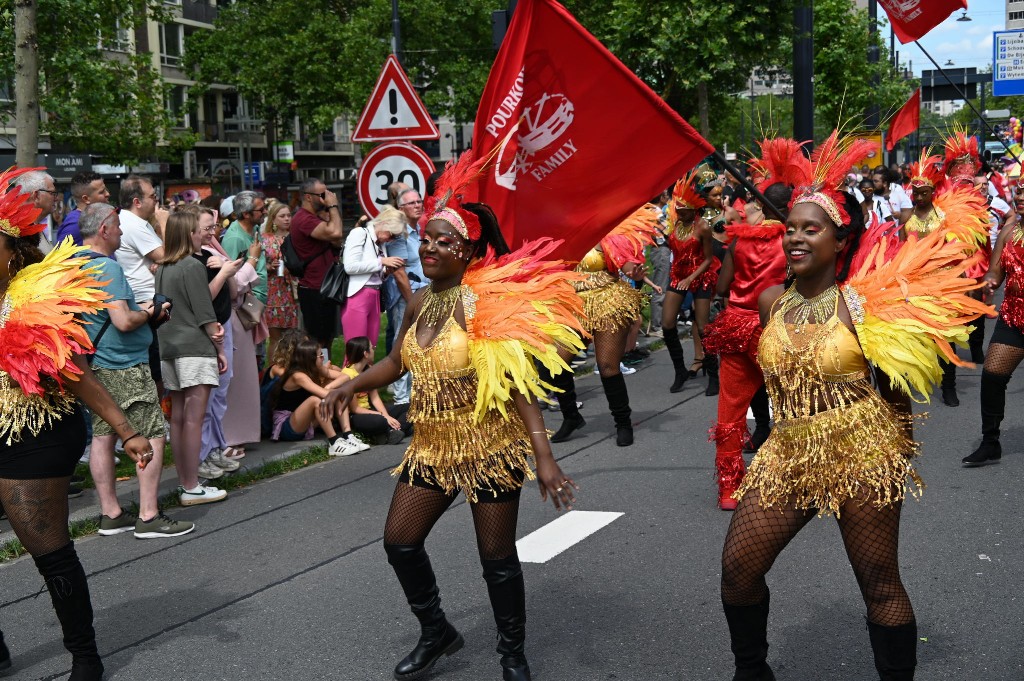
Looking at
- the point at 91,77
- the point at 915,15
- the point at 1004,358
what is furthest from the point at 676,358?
the point at 91,77

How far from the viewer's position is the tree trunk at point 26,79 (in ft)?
32.2

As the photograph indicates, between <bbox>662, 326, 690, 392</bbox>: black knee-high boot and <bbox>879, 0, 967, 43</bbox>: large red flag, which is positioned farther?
<bbox>662, 326, 690, 392</bbox>: black knee-high boot

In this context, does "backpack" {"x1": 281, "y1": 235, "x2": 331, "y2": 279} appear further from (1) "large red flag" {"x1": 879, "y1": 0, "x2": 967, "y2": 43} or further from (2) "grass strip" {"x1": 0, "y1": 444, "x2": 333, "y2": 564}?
(1) "large red flag" {"x1": 879, "y1": 0, "x2": 967, "y2": 43}

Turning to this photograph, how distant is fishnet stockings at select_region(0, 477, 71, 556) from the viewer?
434cm

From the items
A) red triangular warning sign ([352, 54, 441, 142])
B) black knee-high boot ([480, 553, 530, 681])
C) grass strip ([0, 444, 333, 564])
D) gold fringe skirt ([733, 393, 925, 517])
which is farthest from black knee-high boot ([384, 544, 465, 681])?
red triangular warning sign ([352, 54, 441, 142])

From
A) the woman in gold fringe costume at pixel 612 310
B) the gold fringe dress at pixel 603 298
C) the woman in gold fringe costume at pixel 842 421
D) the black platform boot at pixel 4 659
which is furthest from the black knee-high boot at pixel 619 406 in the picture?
the black platform boot at pixel 4 659

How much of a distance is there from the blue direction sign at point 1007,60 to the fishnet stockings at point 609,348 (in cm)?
2558

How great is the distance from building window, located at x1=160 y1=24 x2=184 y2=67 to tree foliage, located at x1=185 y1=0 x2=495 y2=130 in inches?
414

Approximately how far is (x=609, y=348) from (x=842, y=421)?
4822 mm

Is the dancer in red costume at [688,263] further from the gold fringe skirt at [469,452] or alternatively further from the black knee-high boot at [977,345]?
the gold fringe skirt at [469,452]

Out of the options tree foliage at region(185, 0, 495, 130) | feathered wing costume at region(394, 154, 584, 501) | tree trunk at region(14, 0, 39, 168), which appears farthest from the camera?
tree foliage at region(185, 0, 495, 130)

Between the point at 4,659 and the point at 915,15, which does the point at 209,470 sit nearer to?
the point at 4,659

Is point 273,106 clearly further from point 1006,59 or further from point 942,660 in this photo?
point 942,660

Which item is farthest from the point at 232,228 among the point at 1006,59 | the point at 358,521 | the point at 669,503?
the point at 1006,59
